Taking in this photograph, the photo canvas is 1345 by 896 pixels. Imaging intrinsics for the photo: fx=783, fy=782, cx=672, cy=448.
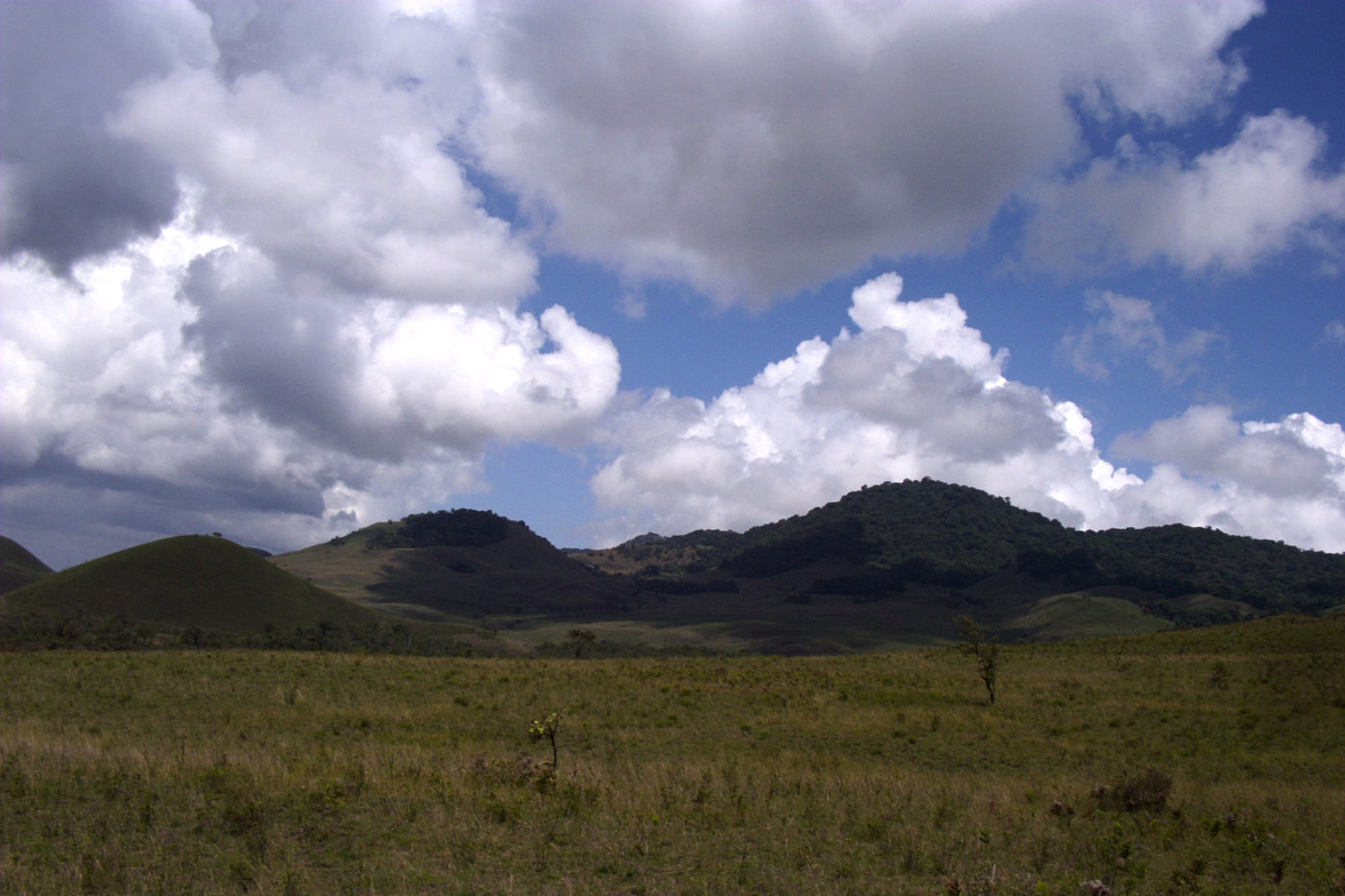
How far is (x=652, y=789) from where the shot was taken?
1260cm

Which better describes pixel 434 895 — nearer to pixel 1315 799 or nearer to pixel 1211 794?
pixel 1211 794

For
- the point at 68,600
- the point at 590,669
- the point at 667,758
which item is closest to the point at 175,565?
the point at 68,600

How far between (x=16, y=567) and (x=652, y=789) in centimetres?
21171

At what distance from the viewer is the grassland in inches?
351

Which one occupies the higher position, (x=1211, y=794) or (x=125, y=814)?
(x=125, y=814)

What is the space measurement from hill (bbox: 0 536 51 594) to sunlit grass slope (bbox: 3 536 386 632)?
160 ft

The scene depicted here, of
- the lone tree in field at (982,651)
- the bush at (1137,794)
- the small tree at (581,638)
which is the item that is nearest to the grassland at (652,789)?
the bush at (1137,794)

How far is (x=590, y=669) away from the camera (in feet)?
121

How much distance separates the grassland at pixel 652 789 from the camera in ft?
29.2

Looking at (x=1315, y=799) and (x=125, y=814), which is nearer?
(x=125, y=814)

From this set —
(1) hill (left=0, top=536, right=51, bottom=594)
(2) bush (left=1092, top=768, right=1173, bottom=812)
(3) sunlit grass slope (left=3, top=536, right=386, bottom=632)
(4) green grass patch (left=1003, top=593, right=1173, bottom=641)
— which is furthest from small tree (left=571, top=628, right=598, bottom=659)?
(1) hill (left=0, top=536, right=51, bottom=594)

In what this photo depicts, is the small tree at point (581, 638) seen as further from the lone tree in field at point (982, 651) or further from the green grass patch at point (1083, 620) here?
the green grass patch at point (1083, 620)

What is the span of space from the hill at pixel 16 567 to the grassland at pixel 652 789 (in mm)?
155160

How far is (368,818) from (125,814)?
10.4ft
